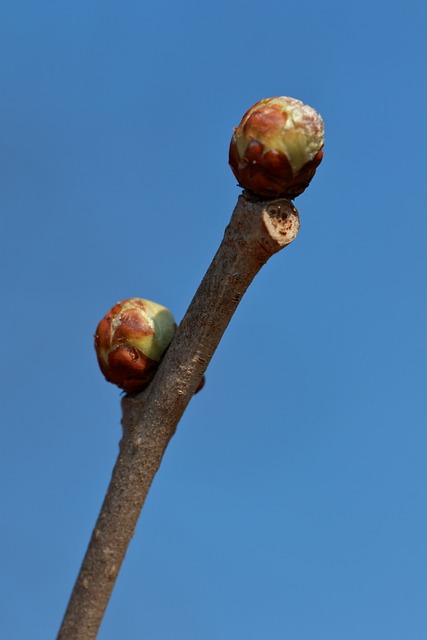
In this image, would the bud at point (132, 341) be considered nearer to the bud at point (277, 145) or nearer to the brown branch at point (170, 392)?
the brown branch at point (170, 392)

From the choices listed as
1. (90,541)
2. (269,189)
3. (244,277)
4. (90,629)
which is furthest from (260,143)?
(90,629)

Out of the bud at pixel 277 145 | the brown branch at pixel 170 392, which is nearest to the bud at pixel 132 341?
the brown branch at pixel 170 392

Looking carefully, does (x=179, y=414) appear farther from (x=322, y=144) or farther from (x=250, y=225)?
(x=322, y=144)

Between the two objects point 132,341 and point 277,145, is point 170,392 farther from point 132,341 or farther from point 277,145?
point 277,145

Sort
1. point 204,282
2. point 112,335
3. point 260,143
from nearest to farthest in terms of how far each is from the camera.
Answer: point 260,143 → point 204,282 → point 112,335

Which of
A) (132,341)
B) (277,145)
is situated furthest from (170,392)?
(277,145)
